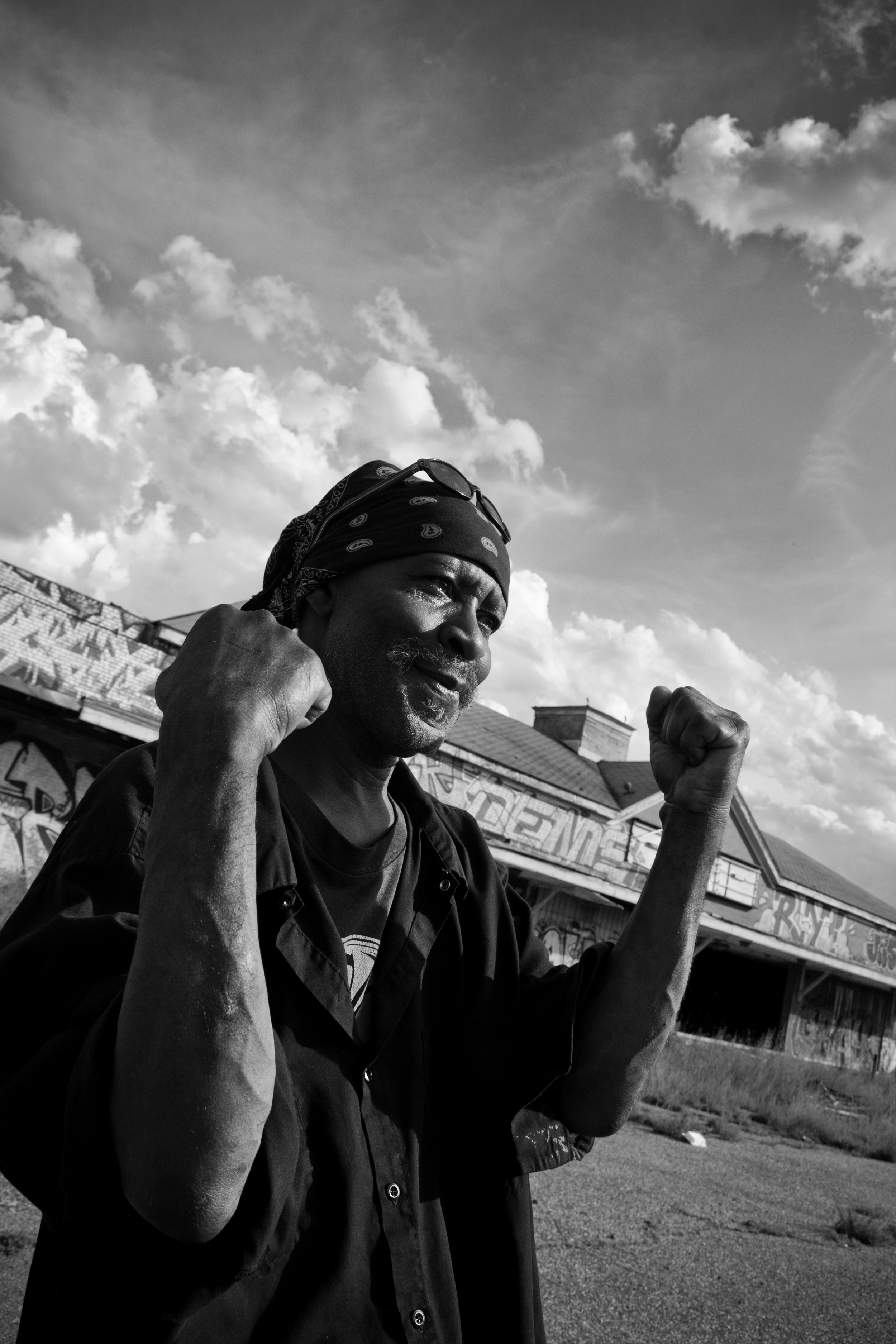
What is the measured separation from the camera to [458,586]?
1.83 m

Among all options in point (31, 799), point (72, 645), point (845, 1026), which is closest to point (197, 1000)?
point (31, 799)

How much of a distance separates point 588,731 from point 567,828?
9.99 m

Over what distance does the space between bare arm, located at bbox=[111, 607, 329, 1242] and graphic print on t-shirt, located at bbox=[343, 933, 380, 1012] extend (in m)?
0.47

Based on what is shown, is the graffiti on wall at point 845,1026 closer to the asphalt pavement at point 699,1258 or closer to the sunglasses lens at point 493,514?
the asphalt pavement at point 699,1258

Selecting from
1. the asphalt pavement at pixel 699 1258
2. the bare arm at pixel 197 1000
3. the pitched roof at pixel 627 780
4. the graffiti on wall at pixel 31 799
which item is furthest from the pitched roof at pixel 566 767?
the bare arm at pixel 197 1000

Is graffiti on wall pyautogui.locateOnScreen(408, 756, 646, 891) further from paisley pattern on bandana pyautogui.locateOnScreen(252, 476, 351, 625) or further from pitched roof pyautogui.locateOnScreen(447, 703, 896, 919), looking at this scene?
paisley pattern on bandana pyautogui.locateOnScreen(252, 476, 351, 625)

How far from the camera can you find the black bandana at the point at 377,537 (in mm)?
1826

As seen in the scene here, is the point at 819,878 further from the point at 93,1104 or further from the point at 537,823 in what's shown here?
the point at 93,1104

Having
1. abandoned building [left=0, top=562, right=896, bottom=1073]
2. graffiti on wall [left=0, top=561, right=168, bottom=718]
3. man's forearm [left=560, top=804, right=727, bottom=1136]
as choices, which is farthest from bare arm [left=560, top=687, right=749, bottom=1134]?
graffiti on wall [left=0, top=561, right=168, bottom=718]

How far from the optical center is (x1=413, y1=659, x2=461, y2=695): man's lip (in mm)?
Answer: 1700

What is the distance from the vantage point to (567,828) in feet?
70.0

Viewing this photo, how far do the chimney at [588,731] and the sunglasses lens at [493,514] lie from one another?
28.6 meters

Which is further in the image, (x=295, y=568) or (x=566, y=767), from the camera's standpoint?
(x=566, y=767)

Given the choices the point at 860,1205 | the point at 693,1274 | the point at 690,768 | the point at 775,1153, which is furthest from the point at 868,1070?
the point at 690,768
